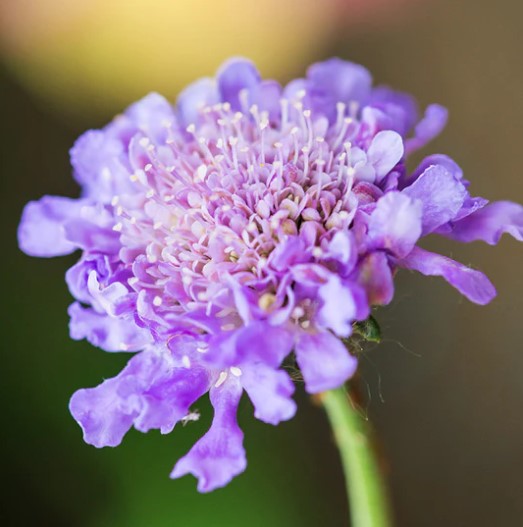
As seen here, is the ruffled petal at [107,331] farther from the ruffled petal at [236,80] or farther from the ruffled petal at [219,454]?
the ruffled petal at [236,80]

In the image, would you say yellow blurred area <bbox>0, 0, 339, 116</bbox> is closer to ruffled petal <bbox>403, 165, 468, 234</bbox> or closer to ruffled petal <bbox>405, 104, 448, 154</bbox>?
ruffled petal <bbox>405, 104, 448, 154</bbox>

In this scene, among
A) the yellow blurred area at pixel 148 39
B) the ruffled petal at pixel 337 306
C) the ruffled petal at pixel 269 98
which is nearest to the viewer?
the ruffled petal at pixel 337 306

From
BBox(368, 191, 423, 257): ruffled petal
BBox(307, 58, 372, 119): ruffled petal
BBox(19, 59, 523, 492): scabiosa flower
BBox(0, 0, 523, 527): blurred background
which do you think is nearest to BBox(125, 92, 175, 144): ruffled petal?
BBox(19, 59, 523, 492): scabiosa flower

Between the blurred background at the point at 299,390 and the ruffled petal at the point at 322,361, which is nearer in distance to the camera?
the ruffled petal at the point at 322,361

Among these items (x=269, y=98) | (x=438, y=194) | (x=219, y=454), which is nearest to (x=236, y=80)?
(x=269, y=98)

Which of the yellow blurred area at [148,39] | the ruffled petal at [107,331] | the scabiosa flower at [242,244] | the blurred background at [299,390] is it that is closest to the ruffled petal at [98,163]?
the scabiosa flower at [242,244]

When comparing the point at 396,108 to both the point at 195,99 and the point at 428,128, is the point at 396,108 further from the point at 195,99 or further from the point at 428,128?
the point at 195,99

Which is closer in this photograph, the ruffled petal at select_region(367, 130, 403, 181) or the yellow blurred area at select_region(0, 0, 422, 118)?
the ruffled petal at select_region(367, 130, 403, 181)

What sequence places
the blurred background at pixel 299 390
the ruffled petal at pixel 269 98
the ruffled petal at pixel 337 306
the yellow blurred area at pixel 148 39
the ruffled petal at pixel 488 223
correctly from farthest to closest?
1. the yellow blurred area at pixel 148 39
2. the blurred background at pixel 299 390
3. the ruffled petal at pixel 269 98
4. the ruffled petal at pixel 488 223
5. the ruffled petal at pixel 337 306
